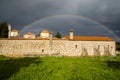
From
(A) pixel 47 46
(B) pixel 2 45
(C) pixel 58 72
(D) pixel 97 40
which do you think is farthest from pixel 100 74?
(D) pixel 97 40

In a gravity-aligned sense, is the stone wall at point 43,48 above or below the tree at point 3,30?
below

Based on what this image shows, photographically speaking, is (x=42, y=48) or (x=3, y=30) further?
(x=3, y=30)

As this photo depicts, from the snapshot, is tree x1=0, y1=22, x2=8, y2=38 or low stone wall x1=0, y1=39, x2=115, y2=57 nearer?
low stone wall x1=0, y1=39, x2=115, y2=57

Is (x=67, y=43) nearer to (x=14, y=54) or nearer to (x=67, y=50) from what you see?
(x=67, y=50)

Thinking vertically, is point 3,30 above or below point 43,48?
above

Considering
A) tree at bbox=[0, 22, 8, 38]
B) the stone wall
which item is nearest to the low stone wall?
the stone wall

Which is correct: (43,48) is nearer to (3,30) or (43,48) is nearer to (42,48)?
(42,48)

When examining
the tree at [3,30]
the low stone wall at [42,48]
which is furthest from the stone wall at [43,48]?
the tree at [3,30]

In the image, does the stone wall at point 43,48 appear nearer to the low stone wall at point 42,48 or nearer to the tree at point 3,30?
the low stone wall at point 42,48

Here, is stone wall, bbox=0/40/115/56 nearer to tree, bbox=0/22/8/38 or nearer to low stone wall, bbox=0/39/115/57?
low stone wall, bbox=0/39/115/57

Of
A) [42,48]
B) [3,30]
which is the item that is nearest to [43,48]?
[42,48]

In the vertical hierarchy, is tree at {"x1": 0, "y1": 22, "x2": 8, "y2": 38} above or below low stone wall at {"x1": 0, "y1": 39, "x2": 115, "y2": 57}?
above

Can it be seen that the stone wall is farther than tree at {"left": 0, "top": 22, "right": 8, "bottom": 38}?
No

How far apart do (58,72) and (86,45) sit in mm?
24816
